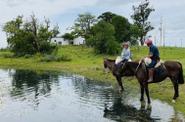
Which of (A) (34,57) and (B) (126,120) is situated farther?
(A) (34,57)

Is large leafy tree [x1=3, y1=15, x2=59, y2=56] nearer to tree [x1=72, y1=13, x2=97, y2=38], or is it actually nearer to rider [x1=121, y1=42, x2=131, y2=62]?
tree [x1=72, y1=13, x2=97, y2=38]

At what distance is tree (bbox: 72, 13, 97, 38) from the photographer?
107 meters

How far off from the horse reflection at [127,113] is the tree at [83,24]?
83.8 meters

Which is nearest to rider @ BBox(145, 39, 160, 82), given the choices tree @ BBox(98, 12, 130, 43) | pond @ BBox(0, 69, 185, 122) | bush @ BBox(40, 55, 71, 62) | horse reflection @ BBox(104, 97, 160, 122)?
pond @ BBox(0, 69, 185, 122)

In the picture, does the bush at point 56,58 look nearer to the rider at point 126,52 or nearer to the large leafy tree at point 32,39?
the large leafy tree at point 32,39

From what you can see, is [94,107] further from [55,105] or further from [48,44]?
[48,44]

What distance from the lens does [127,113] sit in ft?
69.3

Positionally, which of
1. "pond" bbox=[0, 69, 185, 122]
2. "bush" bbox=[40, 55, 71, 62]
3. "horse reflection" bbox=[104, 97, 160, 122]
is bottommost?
"horse reflection" bbox=[104, 97, 160, 122]

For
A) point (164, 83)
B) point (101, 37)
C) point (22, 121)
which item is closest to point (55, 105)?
point (22, 121)

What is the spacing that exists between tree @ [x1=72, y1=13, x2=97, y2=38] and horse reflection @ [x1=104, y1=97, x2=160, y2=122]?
83789mm

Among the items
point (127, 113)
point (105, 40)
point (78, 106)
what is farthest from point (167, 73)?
point (105, 40)

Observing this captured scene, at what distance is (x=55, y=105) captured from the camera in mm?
23906

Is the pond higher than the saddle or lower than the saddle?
lower

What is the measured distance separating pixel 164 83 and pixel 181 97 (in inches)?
221
